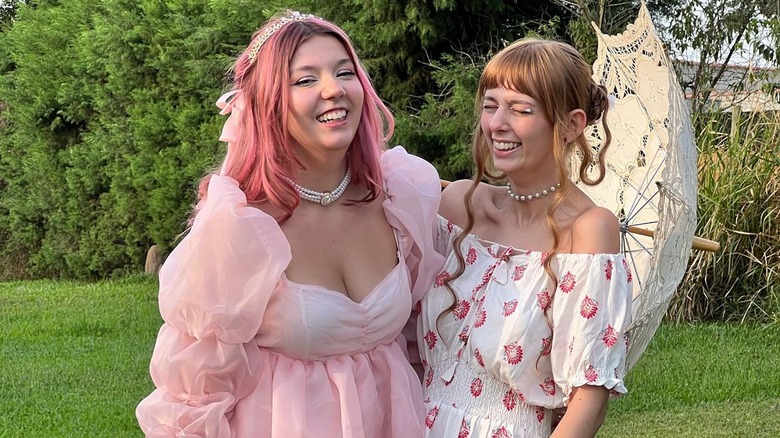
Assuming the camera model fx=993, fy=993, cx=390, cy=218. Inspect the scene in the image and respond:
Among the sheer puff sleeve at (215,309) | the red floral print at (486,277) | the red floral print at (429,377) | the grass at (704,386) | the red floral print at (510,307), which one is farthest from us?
the grass at (704,386)

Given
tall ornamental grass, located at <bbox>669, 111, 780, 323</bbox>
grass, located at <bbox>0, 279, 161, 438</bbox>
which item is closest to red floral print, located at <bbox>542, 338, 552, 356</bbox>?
grass, located at <bbox>0, 279, 161, 438</bbox>

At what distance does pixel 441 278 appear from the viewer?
96.6 inches

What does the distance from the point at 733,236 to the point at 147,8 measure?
6408 millimetres

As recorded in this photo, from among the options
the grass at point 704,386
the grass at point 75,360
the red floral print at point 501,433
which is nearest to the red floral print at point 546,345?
the red floral print at point 501,433

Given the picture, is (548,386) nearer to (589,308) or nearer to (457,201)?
(589,308)

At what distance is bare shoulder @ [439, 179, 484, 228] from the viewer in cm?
254

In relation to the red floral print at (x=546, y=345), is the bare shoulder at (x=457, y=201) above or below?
above

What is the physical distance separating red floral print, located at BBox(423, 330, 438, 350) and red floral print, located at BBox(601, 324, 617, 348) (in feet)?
1.46

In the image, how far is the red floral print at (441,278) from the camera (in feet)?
8.00

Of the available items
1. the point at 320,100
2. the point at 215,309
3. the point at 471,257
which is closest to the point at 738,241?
the point at 471,257

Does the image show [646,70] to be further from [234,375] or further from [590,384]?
[234,375]

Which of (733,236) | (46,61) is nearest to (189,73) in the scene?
(46,61)

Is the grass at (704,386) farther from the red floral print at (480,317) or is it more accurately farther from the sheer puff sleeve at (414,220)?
the red floral print at (480,317)

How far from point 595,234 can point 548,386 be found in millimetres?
364
